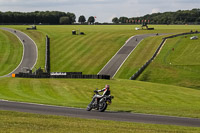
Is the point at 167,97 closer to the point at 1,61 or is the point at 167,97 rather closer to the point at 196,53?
the point at 196,53

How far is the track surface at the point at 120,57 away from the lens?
90.6m

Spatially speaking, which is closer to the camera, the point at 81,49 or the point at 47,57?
the point at 47,57

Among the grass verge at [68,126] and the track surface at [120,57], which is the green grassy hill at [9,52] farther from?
the grass verge at [68,126]

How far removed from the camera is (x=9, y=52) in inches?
4515

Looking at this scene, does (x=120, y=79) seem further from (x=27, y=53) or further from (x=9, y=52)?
(x=9, y=52)

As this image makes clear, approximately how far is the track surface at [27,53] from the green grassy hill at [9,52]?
1.27 metres

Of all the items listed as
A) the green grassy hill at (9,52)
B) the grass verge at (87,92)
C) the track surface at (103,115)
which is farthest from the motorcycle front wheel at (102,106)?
the green grassy hill at (9,52)

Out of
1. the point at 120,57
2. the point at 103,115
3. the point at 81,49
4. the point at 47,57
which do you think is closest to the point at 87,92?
the point at 103,115

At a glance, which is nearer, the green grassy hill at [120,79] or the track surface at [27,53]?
the green grassy hill at [120,79]

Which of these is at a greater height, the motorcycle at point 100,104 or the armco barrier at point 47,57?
the motorcycle at point 100,104

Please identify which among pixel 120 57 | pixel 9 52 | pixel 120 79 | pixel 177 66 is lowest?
pixel 120 79

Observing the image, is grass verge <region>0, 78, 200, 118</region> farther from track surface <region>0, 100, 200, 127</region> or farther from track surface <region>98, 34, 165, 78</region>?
track surface <region>98, 34, 165, 78</region>

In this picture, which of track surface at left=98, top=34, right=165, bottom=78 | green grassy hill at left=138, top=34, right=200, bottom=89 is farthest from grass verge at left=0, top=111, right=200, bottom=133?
track surface at left=98, top=34, right=165, bottom=78

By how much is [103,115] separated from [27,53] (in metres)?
89.5
